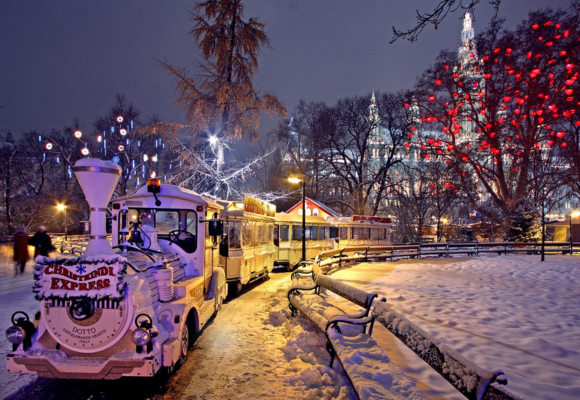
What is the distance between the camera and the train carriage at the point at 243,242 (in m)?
10.6

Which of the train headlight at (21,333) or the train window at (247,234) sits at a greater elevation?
the train window at (247,234)

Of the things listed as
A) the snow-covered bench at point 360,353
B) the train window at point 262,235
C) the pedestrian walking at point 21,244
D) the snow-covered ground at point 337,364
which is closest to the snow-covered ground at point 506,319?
the snow-covered ground at point 337,364

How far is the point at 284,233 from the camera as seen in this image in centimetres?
1912

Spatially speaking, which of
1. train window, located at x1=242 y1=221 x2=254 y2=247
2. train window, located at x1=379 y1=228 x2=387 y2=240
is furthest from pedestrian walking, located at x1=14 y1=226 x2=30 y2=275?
train window, located at x1=379 y1=228 x2=387 y2=240

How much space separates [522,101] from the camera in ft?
74.7

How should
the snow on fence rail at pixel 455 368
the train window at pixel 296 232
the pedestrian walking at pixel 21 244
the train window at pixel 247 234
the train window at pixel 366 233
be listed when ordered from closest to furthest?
the snow on fence rail at pixel 455 368
the train window at pixel 247 234
the pedestrian walking at pixel 21 244
the train window at pixel 296 232
the train window at pixel 366 233

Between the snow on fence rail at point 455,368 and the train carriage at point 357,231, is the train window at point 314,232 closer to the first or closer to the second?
the train carriage at point 357,231

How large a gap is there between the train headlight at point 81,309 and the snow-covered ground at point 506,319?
13.1ft

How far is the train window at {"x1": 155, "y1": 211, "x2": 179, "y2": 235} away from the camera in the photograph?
693 cm

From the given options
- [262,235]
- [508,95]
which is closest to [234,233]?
[262,235]

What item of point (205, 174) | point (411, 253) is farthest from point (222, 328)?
point (411, 253)

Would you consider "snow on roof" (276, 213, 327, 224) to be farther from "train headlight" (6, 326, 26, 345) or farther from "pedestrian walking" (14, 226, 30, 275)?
"train headlight" (6, 326, 26, 345)

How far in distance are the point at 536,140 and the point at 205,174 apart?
21.3 m

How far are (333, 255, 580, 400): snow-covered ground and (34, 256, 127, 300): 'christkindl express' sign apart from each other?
3.76m
